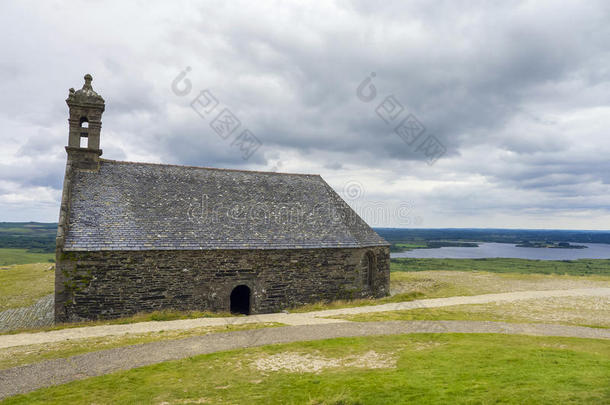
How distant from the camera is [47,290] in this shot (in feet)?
80.8

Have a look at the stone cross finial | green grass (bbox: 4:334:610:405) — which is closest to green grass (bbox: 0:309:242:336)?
green grass (bbox: 4:334:610:405)

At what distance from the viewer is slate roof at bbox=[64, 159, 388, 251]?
18.1 metres

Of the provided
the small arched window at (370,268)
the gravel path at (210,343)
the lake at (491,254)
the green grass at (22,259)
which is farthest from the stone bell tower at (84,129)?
the lake at (491,254)

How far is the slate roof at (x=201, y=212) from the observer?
18094 mm

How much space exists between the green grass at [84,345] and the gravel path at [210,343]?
1.77 feet

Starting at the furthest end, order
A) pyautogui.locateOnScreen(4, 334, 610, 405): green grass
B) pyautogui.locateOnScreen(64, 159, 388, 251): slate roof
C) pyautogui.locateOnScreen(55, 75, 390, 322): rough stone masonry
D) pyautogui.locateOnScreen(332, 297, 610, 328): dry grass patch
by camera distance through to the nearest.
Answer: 1. pyautogui.locateOnScreen(64, 159, 388, 251): slate roof
2. pyautogui.locateOnScreen(55, 75, 390, 322): rough stone masonry
3. pyautogui.locateOnScreen(332, 297, 610, 328): dry grass patch
4. pyautogui.locateOnScreen(4, 334, 610, 405): green grass

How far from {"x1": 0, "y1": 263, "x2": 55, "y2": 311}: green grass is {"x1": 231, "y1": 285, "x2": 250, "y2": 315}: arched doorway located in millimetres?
11701

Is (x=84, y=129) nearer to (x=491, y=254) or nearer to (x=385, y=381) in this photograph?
(x=385, y=381)

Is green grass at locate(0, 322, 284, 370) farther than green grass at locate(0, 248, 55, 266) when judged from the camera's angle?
No

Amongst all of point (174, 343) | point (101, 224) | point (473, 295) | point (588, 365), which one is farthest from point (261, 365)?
point (473, 295)

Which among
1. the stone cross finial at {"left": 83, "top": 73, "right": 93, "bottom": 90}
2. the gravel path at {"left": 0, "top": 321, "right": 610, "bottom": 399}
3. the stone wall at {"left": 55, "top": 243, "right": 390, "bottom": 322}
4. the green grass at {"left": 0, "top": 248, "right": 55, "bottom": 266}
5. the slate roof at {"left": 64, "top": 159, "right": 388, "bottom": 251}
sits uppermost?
the stone cross finial at {"left": 83, "top": 73, "right": 93, "bottom": 90}

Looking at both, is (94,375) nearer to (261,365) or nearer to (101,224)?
(261,365)

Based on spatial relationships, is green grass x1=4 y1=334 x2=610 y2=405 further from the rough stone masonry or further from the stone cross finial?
the stone cross finial

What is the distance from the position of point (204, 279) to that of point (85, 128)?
11.4 meters
